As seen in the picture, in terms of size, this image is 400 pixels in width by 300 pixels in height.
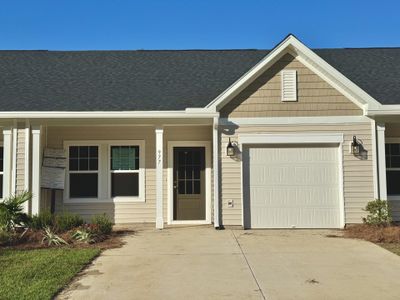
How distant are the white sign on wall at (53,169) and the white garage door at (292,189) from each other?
479cm

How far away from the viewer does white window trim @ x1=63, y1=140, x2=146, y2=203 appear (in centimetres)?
1249

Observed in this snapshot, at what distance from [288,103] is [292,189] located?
214cm

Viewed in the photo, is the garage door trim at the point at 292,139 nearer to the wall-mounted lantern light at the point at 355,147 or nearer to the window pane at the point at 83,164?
the wall-mounted lantern light at the point at 355,147

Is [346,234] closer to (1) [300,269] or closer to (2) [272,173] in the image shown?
(2) [272,173]

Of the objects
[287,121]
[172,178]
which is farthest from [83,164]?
[287,121]

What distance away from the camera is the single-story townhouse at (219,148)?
11266 mm

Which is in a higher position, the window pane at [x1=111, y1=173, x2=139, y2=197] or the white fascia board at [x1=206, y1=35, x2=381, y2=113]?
the white fascia board at [x1=206, y1=35, x2=381, y2=113]

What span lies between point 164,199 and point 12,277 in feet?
20.1

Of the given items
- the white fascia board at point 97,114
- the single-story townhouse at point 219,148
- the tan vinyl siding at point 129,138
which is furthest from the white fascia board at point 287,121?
the tan vinyl siding at point 129,138

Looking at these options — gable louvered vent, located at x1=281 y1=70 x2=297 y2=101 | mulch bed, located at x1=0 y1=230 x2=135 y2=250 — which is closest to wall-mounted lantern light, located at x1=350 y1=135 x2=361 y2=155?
gable louvered vent, located at x1=281 y1=70 x2=297 y2=101

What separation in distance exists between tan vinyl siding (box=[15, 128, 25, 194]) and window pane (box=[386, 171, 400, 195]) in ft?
31.3

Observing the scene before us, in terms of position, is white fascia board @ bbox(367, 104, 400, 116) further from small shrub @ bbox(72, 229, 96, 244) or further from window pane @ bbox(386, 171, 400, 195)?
small shrub @ bbox(72, 229, 96, 244)

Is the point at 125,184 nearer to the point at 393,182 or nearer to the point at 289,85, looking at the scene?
the point at 289,85

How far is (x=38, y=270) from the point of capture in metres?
6.93
